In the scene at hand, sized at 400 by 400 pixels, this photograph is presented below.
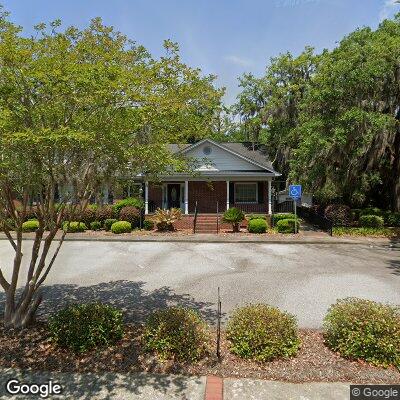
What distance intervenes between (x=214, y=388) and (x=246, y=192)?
22.8m

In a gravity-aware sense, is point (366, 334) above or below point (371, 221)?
below

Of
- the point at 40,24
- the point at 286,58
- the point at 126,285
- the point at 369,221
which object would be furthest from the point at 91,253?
the point at 286,58

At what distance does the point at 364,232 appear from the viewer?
840 inches

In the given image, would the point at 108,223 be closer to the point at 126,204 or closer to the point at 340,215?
the point at 126,204

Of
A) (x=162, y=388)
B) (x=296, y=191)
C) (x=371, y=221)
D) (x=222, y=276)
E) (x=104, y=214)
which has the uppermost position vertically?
(x=296, y=191)

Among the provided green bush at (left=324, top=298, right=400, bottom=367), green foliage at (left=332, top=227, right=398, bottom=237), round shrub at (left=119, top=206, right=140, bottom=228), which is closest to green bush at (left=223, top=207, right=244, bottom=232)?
green foliage at (left=332, top=227, right=398, bottom=237)

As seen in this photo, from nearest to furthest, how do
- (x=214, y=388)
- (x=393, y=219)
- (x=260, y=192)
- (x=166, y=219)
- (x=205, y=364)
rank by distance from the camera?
(x=214, y=388) → (x=205, y=364) → (x=166, y=219) → (x=393, y=219) → (x=260, y=192)

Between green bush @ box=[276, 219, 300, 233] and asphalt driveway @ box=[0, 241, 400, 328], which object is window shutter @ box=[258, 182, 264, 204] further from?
asphalt driveway @ box=[0, 241, 400, 328]

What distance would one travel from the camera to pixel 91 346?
6422mm

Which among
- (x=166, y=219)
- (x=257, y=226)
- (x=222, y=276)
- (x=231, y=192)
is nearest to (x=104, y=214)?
(x=166, y=219)

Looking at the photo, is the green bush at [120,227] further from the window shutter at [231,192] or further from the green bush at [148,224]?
the window shutter at [231,192]

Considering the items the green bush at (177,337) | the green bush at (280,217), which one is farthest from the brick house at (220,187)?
the green bush at (177,337)

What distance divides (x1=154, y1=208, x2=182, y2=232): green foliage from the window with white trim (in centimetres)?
624

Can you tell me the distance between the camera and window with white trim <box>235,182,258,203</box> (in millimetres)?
27453
